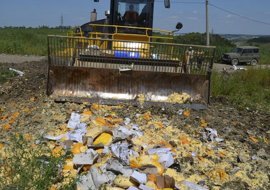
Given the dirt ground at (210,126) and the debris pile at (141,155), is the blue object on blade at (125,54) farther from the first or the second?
the debris pile at (141,155)

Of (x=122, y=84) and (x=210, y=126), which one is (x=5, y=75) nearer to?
(x=122, y=84)

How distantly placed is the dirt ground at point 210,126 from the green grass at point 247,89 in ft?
4.26

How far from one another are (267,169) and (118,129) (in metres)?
2.33

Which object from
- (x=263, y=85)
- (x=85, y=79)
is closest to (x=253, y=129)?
(x=85, y=79)

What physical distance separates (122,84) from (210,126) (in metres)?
2.08

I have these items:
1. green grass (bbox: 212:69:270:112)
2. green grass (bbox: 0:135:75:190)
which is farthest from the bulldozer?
green grass (bbox: 0:135:75:190)

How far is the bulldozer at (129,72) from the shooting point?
799 centimetres

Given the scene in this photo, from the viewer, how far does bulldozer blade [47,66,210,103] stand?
8.05m

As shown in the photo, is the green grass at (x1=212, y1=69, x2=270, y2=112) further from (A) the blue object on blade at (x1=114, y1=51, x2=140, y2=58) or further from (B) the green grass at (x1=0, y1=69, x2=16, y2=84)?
(B) the green grass at (x1=0, y1=69, x2=16, y2=84)

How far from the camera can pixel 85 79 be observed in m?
8.08

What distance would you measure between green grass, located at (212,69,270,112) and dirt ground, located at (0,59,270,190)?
130cm

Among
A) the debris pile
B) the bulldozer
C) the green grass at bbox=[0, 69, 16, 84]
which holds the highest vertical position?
the bulldozer

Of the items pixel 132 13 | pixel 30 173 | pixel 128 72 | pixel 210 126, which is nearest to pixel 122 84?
pixel 128 72

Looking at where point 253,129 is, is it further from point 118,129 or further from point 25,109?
point 25,109
